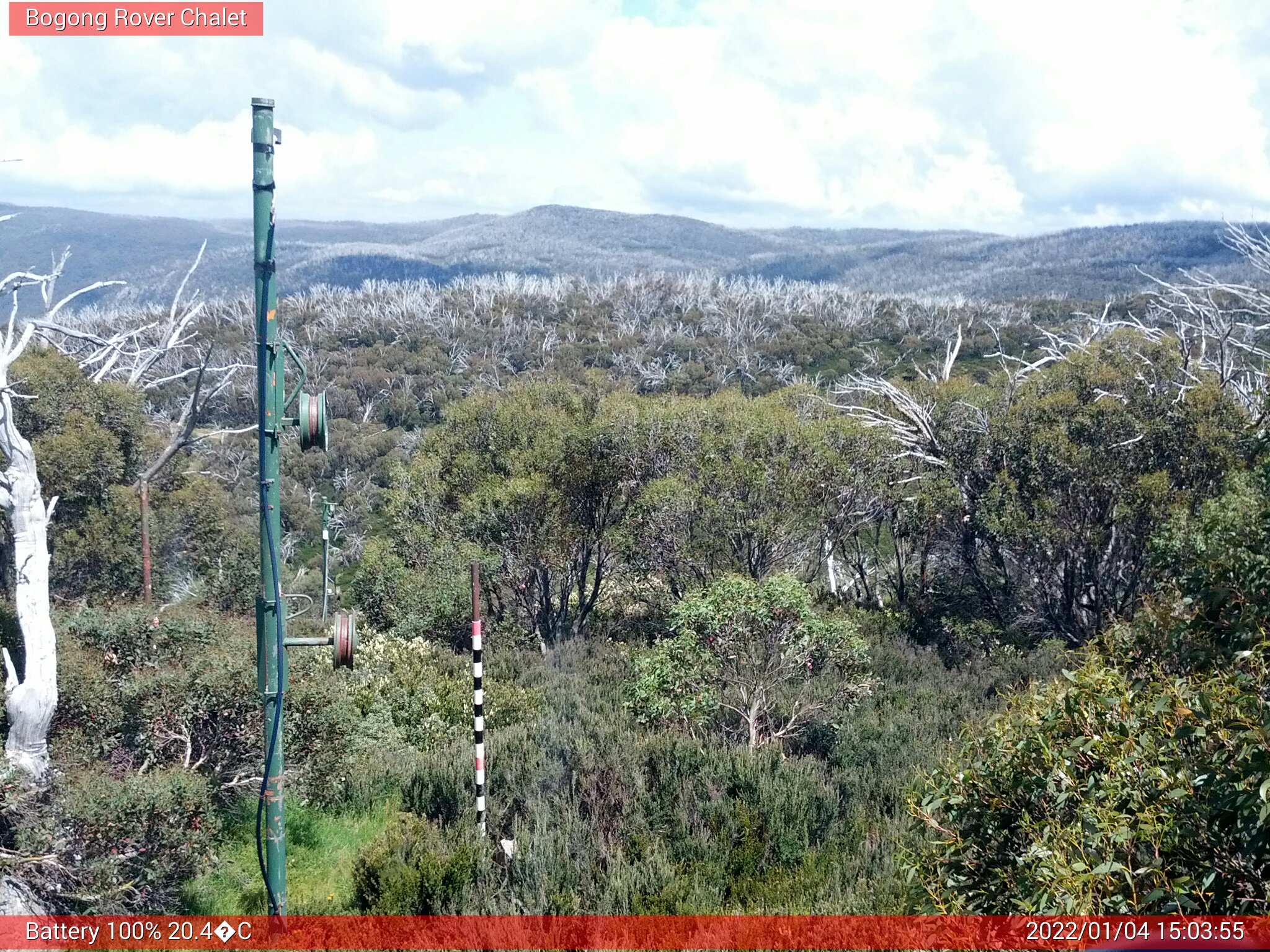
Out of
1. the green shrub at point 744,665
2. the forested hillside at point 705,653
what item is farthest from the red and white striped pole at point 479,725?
the green shrub at point 744,665

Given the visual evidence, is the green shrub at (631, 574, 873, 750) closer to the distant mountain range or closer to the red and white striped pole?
the red and white striped pole

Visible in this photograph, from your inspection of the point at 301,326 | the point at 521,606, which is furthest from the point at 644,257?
the point at 521,606

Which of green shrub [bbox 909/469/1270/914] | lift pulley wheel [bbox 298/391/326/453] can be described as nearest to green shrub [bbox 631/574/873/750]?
green shrub [bbox 909/469/1270/914]

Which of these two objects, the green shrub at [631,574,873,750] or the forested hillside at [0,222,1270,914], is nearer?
the forested hillside at [0,222,1270,914]

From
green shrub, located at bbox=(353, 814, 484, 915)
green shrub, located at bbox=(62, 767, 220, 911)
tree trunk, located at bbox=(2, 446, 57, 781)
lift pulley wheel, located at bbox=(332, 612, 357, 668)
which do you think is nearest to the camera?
lift pulley wheel, located at bbox=(332, 612, 357, 668)

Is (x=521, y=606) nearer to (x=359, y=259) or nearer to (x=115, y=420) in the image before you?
(x=115, y=420)

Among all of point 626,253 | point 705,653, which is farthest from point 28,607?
point 626,253
